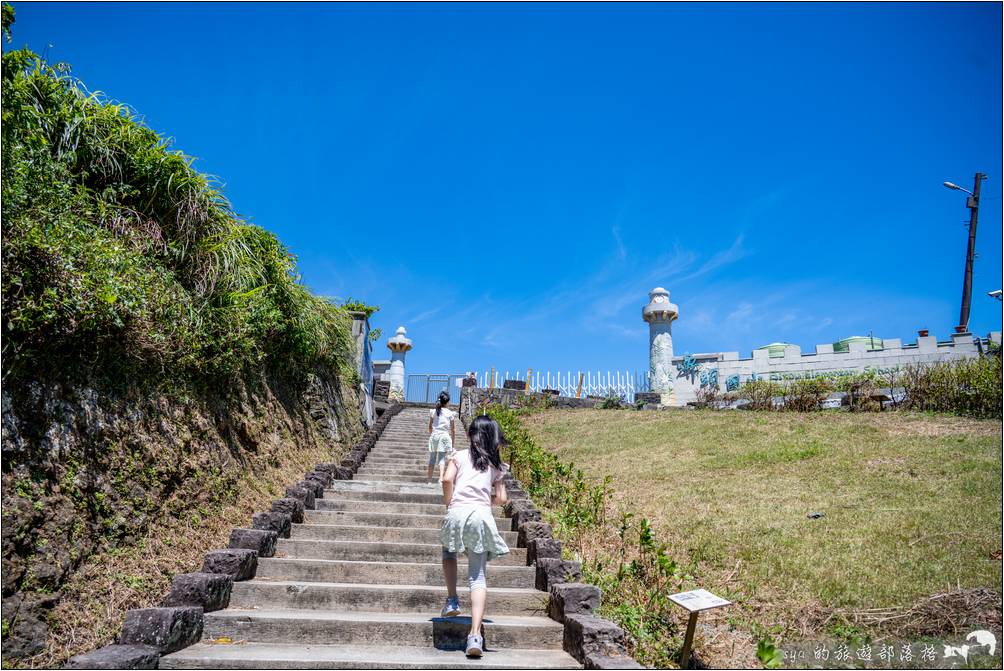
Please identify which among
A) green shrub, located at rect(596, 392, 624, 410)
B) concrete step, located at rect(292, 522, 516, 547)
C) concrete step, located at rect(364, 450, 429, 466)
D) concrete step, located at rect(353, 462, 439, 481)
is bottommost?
concrete step, located at rect(292, 522, 516, 547)

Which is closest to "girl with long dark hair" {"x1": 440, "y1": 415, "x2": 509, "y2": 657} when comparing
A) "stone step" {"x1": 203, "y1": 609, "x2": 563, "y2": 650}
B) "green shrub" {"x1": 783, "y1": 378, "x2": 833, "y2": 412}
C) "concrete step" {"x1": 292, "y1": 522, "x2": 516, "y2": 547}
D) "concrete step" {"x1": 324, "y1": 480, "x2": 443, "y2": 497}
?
"stone step" {"x1": 203, "y1": 609, "x2": 563, "y2": 650}

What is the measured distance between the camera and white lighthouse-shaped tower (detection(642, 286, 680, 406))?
76.3ft

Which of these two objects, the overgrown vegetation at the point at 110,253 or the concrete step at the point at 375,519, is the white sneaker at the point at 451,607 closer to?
the concrete step at the point at 375,519

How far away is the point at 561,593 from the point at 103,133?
243 inches

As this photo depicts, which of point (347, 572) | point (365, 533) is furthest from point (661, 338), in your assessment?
point (347, 572)

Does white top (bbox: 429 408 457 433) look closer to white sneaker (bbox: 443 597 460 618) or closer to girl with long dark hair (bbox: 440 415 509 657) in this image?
girl with long dark hair (bbox: 440 415 509 657)

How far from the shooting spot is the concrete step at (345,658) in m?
3.57

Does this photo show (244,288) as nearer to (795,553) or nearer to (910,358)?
(795,553)

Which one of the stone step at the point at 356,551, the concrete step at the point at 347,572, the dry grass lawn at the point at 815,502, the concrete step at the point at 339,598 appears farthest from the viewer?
the stone step at the point at 356,551

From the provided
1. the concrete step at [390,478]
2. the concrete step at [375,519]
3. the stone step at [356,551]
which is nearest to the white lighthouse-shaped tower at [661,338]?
the concrete step at [390,478]

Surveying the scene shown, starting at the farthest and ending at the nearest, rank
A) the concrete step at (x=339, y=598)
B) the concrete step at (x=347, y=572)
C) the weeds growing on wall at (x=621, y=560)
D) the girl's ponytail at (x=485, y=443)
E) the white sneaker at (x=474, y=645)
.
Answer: the concrete step at (x=347, y=572)
the weeds growing on wall at (x=621, y=560)
the concrete step at (x=339, y=598)
the girl's ponytail at (x=485, y=443)
the white sneaker at (x=474, y=645)

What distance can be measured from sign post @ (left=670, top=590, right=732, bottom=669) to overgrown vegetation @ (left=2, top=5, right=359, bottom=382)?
15.7 ft

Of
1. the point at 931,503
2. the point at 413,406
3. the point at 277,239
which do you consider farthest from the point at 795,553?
the point at 413,406

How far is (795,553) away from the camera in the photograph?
6348 millimetres
